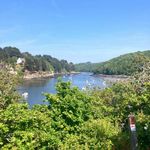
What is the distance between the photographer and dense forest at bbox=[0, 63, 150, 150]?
35.4 feet

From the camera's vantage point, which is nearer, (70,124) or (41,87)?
(70,124)

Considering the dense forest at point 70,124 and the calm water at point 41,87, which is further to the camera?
the calm water at point 41,87

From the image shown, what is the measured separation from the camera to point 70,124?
13586mm

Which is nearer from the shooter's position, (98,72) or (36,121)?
(36,121)

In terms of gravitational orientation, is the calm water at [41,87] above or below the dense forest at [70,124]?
below

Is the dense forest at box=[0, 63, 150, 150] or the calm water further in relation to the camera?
the calm water

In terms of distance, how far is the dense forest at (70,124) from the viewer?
35.4ft

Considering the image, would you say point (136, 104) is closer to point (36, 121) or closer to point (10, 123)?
point (36, 121)

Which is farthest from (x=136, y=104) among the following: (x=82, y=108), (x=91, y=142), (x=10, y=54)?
(x=10, y=54)

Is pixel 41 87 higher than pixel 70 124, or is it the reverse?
pixel 70 124

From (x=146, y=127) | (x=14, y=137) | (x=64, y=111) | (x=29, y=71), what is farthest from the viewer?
(x=29, y=71)

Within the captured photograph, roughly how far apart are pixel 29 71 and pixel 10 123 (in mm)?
146689

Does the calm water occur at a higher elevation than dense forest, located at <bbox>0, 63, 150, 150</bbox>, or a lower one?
lower

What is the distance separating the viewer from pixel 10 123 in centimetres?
1091
